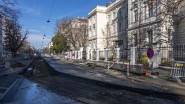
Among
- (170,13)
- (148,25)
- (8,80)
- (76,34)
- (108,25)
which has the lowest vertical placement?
(8,80)

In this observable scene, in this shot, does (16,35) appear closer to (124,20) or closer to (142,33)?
(124,20)

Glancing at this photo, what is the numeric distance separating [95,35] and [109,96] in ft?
184

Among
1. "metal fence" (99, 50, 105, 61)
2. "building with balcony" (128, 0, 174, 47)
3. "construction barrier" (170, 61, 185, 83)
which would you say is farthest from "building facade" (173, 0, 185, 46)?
"construction barrier" (170, 61, 185, 83)

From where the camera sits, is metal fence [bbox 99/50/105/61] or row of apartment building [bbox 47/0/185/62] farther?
metal fence [bbox 99/50/105/61]

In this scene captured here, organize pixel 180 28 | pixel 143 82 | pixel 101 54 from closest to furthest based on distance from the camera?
1. pixel 143 82
2. pixel 180 28
3. pixel 101 54

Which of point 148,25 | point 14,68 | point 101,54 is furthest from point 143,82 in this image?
point 101,54

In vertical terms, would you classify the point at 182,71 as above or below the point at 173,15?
below

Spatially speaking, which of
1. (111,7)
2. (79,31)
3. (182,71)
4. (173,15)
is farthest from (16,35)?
(182,71)

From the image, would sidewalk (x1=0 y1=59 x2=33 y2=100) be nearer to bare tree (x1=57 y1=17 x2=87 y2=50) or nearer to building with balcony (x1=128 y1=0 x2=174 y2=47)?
building with balcony (x1=128 y1=0 x2=174 y2=47)

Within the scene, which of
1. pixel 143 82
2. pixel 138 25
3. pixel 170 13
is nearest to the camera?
pixel 143 82

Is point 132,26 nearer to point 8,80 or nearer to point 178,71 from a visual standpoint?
point 178,71

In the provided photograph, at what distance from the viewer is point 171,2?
29781 mm

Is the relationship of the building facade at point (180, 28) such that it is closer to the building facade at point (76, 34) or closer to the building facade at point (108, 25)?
the building facade at point (108, 25)

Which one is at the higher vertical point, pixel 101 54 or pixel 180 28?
pixel 180 28
